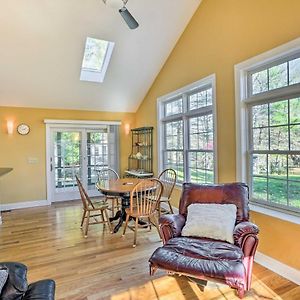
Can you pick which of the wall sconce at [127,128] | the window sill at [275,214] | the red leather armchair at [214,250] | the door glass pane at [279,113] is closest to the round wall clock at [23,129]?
the wall sconce at [127,128]

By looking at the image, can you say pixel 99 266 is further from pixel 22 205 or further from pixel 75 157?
pixel 75 157

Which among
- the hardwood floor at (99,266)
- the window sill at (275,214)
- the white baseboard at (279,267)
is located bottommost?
the hardwood floor at (99,266)

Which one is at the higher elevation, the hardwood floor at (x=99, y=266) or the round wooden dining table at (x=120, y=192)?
the round wooden dining table at (x=120, y=192)

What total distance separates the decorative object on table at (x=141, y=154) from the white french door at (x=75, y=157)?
1.61 ft

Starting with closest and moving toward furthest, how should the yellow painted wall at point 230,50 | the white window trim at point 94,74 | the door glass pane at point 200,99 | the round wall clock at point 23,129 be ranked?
the yellow painted wall at point 230,50, the door glass pane at point 200,99, the white window trim at point 94,74, the round wall clock at point 23,129

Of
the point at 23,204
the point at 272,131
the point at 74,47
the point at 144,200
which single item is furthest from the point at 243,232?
the point at 23,204

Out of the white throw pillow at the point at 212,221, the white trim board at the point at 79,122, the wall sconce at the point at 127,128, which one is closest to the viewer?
the white throw pillow at the point at 212,221

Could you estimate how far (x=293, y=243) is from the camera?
248 centimetres

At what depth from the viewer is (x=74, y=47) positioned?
4465mm

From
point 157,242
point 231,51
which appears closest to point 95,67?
point 231,51

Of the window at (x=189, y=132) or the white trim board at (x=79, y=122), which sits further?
the white trim board at (x=79, y=122)

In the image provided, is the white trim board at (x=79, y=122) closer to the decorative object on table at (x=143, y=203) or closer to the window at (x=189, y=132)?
the window at (x=189, y=132)

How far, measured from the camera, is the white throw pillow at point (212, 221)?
7.72 feet

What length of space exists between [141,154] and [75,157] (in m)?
1.77
